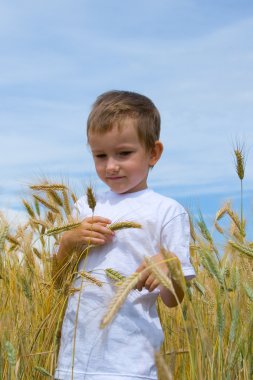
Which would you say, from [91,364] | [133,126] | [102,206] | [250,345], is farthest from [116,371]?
[133,126]

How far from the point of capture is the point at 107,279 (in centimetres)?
223

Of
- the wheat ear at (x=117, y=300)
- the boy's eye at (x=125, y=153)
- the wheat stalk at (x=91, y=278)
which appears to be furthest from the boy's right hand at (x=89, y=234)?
the wheat ear at (x=117, y=300)

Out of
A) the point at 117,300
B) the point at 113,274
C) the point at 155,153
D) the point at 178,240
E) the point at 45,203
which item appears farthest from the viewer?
the point at 45,203

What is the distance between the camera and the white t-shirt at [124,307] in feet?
7.08

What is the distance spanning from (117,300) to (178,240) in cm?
89

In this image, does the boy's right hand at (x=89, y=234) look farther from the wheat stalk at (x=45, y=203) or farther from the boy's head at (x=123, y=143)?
the wheat stalk at (x=45, y=203)

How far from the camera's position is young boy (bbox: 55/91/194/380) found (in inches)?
85.1

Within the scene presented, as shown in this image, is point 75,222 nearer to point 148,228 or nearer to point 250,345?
point 148,228

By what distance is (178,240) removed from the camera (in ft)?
7.31

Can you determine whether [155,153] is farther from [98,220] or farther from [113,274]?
[113,274]


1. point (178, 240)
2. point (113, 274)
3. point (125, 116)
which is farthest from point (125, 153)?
point (113, 274)

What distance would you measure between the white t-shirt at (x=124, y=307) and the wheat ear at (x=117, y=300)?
0.70 m

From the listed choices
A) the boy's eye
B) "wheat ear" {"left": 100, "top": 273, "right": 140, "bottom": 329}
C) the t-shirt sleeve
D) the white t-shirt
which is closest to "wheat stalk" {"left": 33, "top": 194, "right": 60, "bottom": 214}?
the white t-shirt

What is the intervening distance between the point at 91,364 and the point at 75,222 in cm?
47
